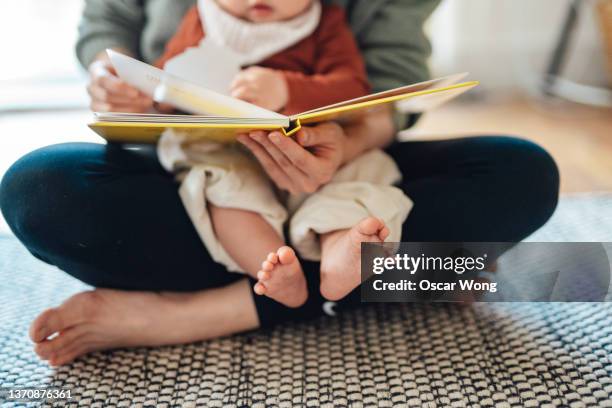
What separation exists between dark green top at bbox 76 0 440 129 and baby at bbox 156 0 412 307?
0.25 feet

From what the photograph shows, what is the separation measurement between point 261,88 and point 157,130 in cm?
14

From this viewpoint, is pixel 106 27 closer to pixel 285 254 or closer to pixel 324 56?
pixel 324 56

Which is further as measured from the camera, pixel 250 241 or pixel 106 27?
pixel 106 27

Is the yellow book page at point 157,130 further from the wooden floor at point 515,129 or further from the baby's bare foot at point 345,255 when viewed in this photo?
the wooden floor at point 515,129

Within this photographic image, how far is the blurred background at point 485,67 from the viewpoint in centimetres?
186

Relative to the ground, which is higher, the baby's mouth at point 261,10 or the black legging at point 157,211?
the baby's mouth at point 261,10

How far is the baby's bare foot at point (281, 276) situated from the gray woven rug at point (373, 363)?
116mm

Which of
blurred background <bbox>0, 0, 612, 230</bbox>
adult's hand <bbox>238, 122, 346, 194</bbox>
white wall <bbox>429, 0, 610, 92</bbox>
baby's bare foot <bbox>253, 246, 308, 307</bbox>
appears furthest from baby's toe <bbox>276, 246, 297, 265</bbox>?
white wall <bbox>429, 0, 610, 92</bbox>

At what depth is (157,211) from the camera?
76 cm

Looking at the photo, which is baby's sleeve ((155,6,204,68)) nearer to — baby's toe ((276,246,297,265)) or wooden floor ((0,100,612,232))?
baby's toe ((276,246,297,265))

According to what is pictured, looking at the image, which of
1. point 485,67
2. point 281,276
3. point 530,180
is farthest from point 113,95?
point 485,67

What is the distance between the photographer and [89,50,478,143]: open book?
1.96 feet

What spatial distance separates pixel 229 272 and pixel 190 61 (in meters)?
0.30

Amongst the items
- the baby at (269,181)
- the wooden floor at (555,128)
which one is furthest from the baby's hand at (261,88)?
the wooden floor at (555,128)
